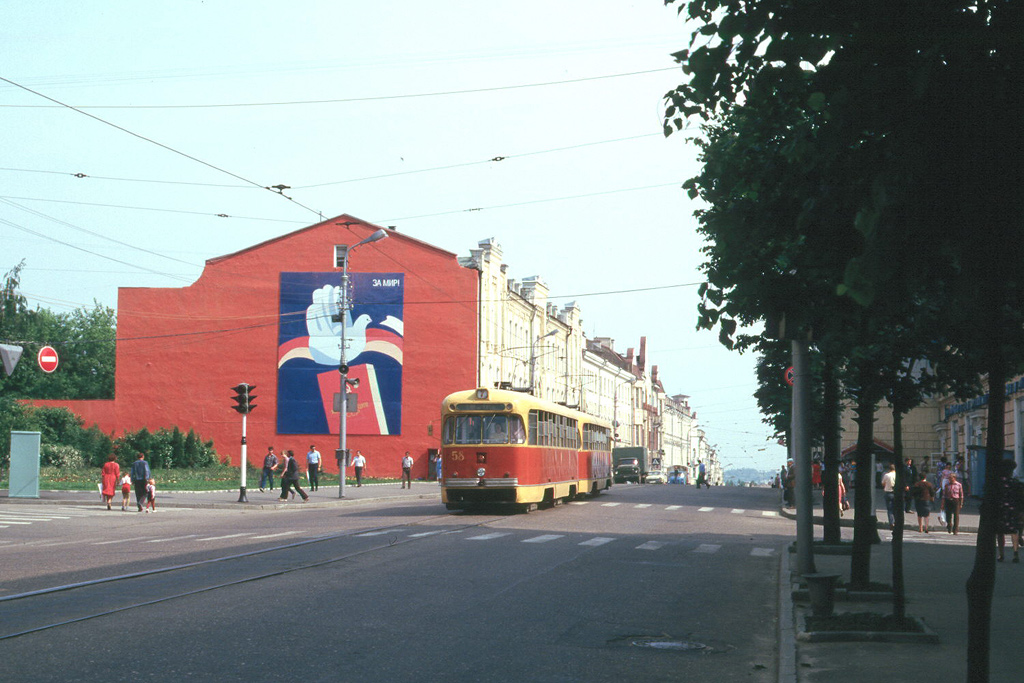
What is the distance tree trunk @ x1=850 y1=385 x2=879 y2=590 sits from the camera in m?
13.8

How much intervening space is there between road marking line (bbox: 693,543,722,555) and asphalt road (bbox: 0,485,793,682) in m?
0.16

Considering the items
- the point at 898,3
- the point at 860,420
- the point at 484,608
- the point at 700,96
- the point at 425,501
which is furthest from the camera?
the point at 425,501

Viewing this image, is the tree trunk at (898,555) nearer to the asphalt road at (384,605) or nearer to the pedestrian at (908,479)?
the asphalt road at (384,605)

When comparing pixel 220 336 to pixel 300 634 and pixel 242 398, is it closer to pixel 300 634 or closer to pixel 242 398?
pixel 242 398

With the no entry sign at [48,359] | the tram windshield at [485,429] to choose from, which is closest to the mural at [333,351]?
the no entry sign at [48,359]

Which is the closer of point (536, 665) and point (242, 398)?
point (536, 665)

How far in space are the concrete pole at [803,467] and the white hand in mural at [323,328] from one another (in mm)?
47533

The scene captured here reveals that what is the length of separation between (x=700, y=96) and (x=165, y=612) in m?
7.89

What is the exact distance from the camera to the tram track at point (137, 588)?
10.7 metres

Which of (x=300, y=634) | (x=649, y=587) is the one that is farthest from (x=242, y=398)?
(x=300, y=634)

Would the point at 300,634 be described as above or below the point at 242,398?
below

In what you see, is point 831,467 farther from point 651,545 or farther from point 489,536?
point 489,536

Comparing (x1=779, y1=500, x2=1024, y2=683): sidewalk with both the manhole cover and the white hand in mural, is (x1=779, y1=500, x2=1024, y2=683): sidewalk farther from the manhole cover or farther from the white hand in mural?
the white hand in mural

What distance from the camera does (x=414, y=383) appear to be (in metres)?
60.1
